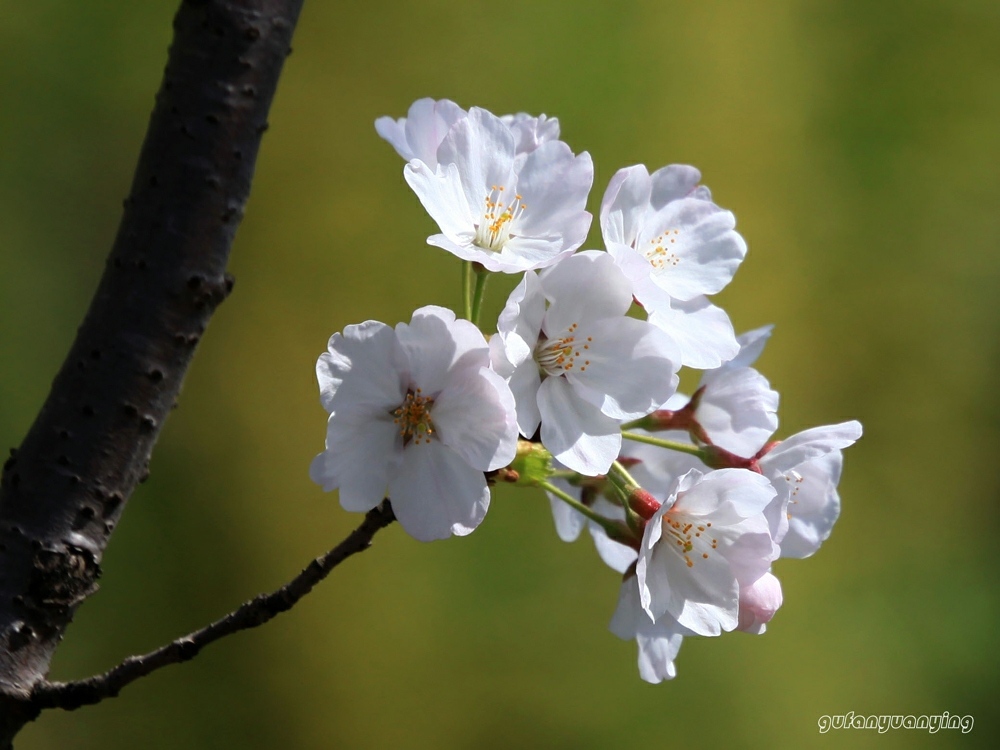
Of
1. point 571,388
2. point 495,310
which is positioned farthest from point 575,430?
point 495,310

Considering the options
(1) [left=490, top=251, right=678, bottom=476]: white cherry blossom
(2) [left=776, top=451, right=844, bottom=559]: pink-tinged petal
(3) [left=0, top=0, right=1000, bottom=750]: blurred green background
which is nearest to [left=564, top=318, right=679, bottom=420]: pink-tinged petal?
(1) [left=490, top=251, right=678, bottom=476]: white cherry blossom

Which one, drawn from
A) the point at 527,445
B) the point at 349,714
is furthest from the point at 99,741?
the point at 527,445

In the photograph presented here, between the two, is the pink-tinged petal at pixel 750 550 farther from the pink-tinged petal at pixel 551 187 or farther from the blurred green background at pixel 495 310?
the blurred green background at pixel 495 310

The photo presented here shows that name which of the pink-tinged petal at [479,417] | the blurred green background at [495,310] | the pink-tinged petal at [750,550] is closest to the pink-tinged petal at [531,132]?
the pink-tinged petal at [479,417]

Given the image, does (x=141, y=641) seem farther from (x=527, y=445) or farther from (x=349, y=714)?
(x=527, y=445)

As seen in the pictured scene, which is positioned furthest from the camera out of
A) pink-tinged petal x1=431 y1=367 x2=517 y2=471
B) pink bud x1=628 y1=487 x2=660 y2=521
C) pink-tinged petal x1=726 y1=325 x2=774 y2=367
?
pink-tinged petal x1=726 y1=325 x2=774 y2=367

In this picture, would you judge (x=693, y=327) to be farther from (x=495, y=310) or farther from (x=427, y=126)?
(x=495, y=310)

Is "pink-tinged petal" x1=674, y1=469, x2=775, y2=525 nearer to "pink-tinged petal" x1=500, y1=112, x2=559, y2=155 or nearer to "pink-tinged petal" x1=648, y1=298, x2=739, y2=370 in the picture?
"pink-tinged petal" x1=648, y1=298, x2=739, y2=370
